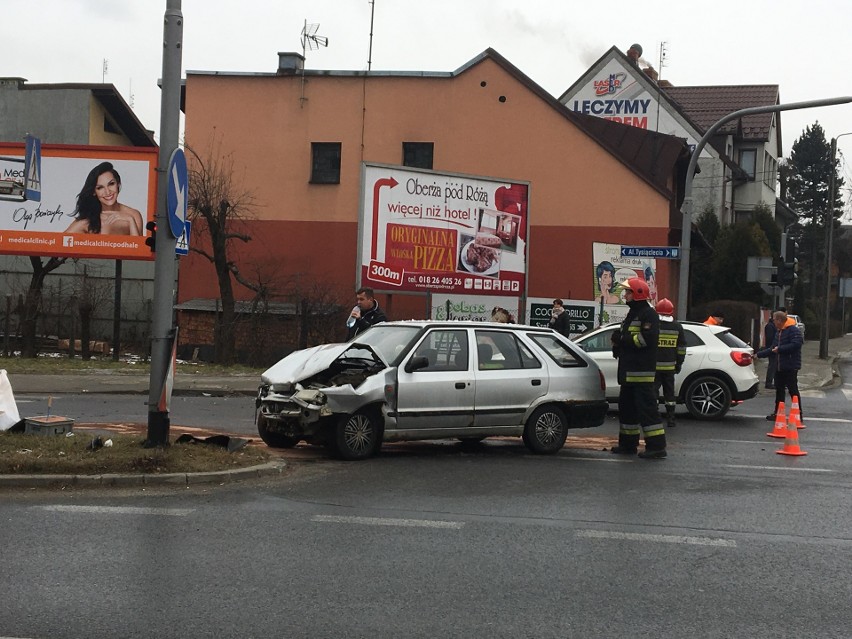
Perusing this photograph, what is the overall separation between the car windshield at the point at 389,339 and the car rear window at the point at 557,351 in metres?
1.41

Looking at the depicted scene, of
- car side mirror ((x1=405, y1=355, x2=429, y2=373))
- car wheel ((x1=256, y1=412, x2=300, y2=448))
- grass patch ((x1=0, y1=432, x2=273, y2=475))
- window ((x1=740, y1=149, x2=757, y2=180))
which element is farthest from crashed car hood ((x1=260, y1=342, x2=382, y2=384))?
window ((x1=740, y1=149, x2=757, y2=180))

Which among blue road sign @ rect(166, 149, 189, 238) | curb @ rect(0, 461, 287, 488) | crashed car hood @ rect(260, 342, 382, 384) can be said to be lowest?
curb @ rect(0, 461, 287, 488)

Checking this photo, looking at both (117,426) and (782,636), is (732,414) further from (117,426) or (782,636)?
(782,636)

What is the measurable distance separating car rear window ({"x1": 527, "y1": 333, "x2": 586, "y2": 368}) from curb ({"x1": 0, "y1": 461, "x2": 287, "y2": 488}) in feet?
13.0

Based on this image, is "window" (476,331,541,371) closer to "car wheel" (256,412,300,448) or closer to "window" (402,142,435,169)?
"car wheel" (256,412,300,448)

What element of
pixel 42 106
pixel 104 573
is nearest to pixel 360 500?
pixel 104 573

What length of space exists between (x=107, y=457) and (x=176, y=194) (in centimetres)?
250

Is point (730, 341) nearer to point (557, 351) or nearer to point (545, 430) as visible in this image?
point (557, 351)

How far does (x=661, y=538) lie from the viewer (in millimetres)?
7582

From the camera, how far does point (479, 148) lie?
102ft

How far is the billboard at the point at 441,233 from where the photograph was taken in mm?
25375

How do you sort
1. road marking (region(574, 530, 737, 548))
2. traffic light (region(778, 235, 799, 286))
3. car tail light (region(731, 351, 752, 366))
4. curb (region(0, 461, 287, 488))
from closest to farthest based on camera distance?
road marking (region(574, 530, 737, 548))
curb (region(0, 461, 287, 488))
car tail light (region(731, 351, 752, 366))
traffic light (region(778, 235, 799, 286))

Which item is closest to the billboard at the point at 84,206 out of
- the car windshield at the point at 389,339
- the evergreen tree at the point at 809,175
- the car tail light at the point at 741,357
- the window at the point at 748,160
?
the car tail light at the point at 741,357

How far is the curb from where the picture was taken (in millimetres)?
8773
